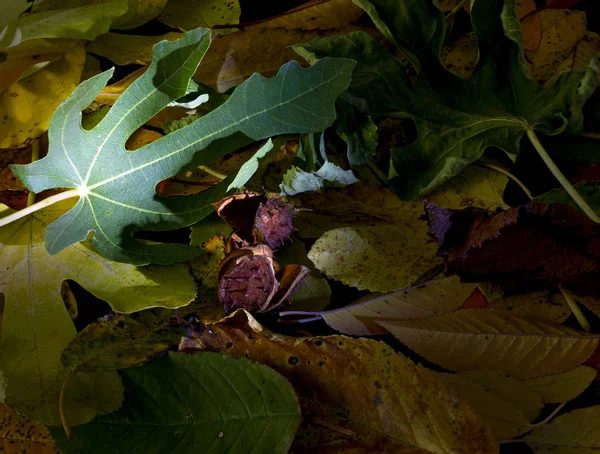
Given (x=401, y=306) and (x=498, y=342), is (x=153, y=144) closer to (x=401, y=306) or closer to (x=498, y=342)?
(x=401, y=306)

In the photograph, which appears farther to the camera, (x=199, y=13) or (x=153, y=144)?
(x=199, y=13)

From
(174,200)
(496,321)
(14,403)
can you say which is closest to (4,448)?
(14,403)

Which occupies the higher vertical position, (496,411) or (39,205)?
(39,205)

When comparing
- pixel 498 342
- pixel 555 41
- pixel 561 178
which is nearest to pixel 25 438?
pixel 498 342

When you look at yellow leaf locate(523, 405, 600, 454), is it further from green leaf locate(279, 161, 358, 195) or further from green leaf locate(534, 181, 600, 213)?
green leaf locate(279, 161, 358, 195)

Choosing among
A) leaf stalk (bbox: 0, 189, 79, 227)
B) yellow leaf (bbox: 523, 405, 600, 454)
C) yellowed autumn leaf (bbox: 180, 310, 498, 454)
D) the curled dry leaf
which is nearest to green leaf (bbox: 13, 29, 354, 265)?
leaf stalk (bbox: 0, 189, 79, 227)

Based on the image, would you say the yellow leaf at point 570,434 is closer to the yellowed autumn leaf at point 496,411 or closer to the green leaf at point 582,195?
the yellowed autumn leaf at point 496,411

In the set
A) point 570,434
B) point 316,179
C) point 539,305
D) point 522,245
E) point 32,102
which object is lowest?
point 570,434
